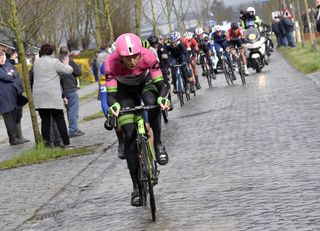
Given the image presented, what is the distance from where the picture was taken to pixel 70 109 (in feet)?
56.1

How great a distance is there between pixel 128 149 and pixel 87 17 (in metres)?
58.9

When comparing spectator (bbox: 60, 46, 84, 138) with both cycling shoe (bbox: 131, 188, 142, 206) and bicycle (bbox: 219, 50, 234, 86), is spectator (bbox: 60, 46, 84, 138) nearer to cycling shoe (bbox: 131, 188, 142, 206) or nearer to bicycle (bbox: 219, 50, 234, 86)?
bicycle (bbox: 219, 50, 234, 86)

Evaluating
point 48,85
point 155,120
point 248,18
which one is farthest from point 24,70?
point 248,18

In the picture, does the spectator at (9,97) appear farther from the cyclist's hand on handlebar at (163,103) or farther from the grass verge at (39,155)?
the cyclist's hand on handlebar at (163,103)

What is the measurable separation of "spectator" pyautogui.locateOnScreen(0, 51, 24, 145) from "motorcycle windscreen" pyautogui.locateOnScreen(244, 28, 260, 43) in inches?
469

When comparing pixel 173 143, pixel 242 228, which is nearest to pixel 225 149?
pixel 173 143

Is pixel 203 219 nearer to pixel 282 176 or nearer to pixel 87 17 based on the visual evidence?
pixel 282 176

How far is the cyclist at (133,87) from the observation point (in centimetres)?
802

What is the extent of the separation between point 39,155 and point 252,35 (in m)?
15.6

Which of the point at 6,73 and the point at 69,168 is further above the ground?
the point at 6,73

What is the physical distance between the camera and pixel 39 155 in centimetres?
1383

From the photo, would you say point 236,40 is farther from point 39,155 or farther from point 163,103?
point 163,103

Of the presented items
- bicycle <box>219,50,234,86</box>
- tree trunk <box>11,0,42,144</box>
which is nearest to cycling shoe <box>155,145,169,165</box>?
tree trunk <box>11,0,42,144</box>

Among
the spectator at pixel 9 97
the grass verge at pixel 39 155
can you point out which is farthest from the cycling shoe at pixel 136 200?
the spectator at pixel 9 97
